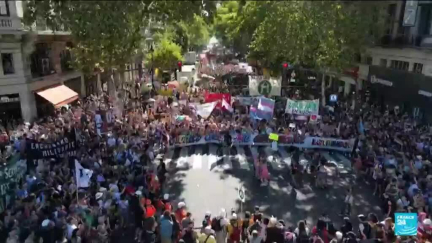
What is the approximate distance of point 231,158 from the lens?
18125 mm

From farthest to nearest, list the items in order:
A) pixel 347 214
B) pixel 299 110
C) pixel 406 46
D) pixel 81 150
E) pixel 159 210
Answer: pixel 406 46, pixel 299 110, pixel 81 150, pixel 347 214, pixel 159 210

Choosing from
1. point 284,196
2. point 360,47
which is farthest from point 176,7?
point 360,47

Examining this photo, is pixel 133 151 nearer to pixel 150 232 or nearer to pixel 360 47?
pixel 150 232

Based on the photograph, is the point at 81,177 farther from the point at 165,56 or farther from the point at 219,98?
the point at 165,56

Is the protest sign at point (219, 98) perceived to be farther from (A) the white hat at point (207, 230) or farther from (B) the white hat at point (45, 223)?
(B) the white hat at point (45, 223)

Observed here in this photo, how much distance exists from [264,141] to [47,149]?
10299mm

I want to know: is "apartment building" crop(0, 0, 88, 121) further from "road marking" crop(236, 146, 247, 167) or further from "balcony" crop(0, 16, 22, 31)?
"road marking" crop(236, 146, 247, 167)

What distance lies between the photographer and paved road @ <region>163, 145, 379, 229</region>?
13.3m

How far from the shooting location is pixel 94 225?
412 inches

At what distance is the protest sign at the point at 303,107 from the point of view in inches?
775

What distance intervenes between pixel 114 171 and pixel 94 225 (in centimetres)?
338

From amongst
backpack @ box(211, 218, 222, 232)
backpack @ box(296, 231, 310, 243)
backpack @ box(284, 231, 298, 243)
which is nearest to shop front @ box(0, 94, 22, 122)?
backpack @ box(211, 218, 222, 232)

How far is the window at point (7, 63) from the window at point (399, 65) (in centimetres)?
2458

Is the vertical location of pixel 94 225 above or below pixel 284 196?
above
